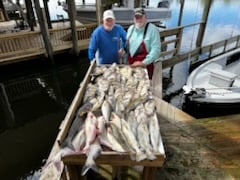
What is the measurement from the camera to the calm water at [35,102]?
4.25m

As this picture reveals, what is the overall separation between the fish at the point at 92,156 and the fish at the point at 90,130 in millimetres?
30

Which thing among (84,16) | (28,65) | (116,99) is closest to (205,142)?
(116,99)

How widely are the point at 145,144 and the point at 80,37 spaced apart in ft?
26.5

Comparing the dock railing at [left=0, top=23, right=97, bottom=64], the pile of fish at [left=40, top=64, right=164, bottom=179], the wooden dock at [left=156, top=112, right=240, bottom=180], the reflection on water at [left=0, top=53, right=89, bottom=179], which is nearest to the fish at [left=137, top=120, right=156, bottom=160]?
the pile of fish at [left=40, top=64, right=164, bottom=179]

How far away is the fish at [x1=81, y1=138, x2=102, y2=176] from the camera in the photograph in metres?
1.29

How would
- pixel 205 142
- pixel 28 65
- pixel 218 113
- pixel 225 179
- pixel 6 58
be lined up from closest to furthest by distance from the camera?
pixel 225 179
pixel 205 142
pixel 218 113
pixel 6 58
pixel 28 65

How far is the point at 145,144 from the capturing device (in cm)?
140

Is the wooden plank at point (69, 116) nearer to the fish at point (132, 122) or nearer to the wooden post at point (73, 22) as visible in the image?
the fish at point (132, 122)

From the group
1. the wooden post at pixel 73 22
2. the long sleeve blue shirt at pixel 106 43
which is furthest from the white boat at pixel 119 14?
the long sleeve blue shirt at pixel 106 43

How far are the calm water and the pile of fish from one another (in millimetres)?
3004

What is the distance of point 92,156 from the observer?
4.28 feet

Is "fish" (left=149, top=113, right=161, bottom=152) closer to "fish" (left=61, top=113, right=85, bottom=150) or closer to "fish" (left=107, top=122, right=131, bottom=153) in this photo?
"fish" (left=107, top=122, right=131, bottom=153)

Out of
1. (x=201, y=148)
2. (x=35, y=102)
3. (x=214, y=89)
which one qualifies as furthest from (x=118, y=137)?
(x=35, y=102)

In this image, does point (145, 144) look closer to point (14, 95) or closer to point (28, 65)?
point (14, 95)
